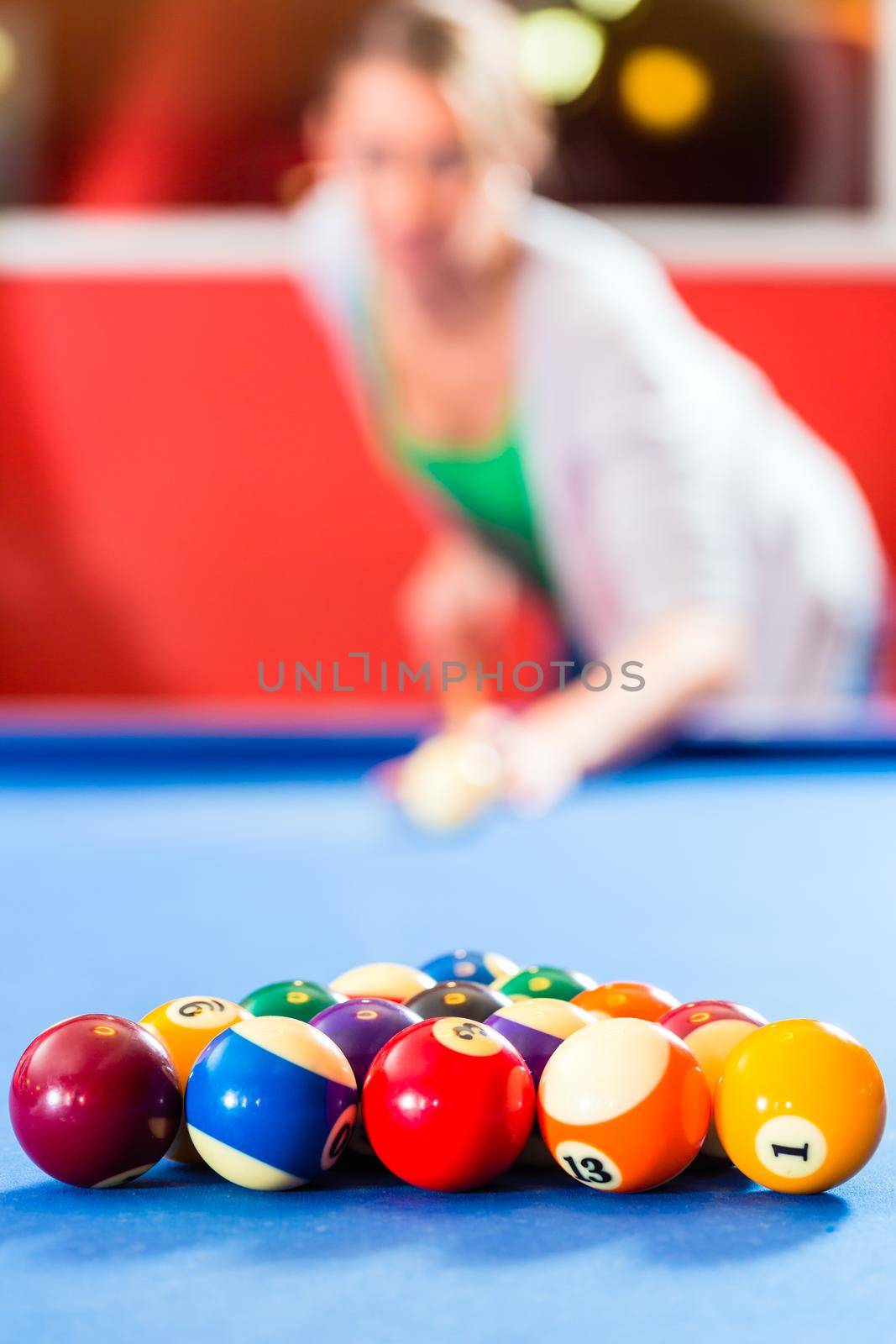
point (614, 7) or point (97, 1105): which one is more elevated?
point (614, 7)

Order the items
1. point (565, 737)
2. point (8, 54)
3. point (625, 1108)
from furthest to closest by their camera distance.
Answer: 1. point (8, 54)
2. point (565, 737)
3. point (625, 1108)

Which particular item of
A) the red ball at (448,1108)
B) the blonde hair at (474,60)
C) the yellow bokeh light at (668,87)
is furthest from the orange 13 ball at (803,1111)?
the yellow bokeh light at (668,87)

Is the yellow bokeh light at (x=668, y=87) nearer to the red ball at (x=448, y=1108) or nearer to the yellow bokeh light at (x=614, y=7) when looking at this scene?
the yellow bokeh light at (x=614, y=7)

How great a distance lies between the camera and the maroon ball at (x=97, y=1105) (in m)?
1.50

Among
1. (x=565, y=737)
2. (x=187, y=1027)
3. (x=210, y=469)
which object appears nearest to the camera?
(x=187, y=1027)

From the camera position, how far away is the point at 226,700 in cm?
653

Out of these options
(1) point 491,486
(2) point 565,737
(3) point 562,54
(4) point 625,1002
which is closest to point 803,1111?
(4) point 625,1002

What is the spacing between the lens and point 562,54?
621cm

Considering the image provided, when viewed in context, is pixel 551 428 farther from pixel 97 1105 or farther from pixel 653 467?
pixel 97 1105

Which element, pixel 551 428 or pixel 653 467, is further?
pixel 551 428

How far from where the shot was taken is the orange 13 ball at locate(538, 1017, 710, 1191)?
1.47m

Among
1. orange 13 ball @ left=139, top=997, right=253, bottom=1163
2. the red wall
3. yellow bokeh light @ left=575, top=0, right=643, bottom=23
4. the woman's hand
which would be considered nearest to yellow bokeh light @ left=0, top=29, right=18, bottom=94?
the red wall

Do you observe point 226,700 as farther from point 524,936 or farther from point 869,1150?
point 869,1150

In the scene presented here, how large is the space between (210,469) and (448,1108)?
5201 mm
